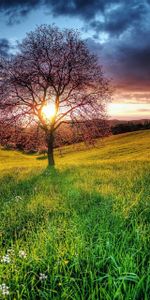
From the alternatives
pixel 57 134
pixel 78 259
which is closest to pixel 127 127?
pixel 57 134

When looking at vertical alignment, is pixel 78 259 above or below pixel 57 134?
below

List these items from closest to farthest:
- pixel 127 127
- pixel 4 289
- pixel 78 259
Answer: pixel 4 289, pixel 78 259, pixel 127 127

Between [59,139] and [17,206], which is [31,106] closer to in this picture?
[59,139]

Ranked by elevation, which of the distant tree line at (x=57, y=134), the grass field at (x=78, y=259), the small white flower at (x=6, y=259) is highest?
the distant tree line at (x=57, y=134)

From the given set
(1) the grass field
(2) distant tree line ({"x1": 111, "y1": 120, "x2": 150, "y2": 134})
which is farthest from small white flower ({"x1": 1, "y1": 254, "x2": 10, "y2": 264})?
(2) distant tree line ({"x1": 111, "y1": 120, "x2": 150, "y2": 134})

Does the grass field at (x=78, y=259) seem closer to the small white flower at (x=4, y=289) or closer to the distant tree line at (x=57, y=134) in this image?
the small white flower at (x=4, y=289)

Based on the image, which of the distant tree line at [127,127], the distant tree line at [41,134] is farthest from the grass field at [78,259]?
the distant tree line at [127,127]

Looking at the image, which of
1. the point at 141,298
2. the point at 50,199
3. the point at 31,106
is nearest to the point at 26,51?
the point at 31,106

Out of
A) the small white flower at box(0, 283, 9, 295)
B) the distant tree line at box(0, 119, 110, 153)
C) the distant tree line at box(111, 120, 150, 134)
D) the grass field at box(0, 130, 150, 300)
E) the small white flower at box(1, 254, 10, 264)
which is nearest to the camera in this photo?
the small white flower at box(0, 283, 9, 295)

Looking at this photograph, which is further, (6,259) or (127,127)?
(127,127)

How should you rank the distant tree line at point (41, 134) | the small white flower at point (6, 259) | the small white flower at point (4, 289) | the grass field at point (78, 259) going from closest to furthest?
1. the small white flower at point (4, 289)
2. the grass field at point (78, 259)
3. the small white flower at point (6, 259)
4. the distant tree line at point (41, 134)

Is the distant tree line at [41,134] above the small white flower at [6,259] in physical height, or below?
above

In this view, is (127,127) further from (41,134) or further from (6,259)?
(6,259)

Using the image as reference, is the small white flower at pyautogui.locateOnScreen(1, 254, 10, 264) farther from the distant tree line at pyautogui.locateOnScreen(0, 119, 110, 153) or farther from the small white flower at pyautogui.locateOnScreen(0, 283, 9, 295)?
the distant tree line at pyautogui.locateOnScreen(0, 119, 110, 153)
